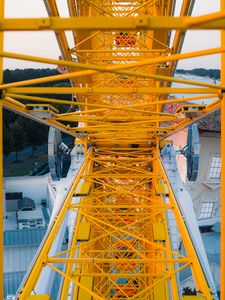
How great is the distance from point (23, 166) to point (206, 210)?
17981 millimetres

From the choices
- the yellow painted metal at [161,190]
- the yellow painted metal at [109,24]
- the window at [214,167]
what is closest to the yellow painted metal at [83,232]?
the yellow painted metal at [161,190]

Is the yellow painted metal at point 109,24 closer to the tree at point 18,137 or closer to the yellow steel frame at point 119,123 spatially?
the yellow steel frame at point 119,123

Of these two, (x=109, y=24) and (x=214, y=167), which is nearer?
→ (x=109, y=24)

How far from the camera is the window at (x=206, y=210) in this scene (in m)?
23.0

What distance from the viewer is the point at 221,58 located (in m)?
4.55

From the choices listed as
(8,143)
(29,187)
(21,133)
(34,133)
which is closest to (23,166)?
(8,143)

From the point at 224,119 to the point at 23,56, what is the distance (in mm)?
Result: 2104

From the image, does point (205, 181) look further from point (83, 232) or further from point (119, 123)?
point (83, 232)

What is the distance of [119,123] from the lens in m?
10.5

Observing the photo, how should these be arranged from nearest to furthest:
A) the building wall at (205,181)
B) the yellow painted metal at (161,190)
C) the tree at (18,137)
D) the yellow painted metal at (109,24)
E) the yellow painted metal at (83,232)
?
1. the yellow painted metal at (109,24)
2. the yellow painted metal at (83,232)
3. the yellow painted metal at (161,190)
4. the building wall at (205,181)
5. the tree at (18,137)

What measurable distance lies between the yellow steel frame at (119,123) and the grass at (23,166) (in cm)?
2150

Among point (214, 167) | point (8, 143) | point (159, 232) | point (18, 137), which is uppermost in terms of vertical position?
point (18, 137)

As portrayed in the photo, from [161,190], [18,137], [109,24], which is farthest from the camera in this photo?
[18,137]

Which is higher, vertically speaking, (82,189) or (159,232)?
(82,189)
